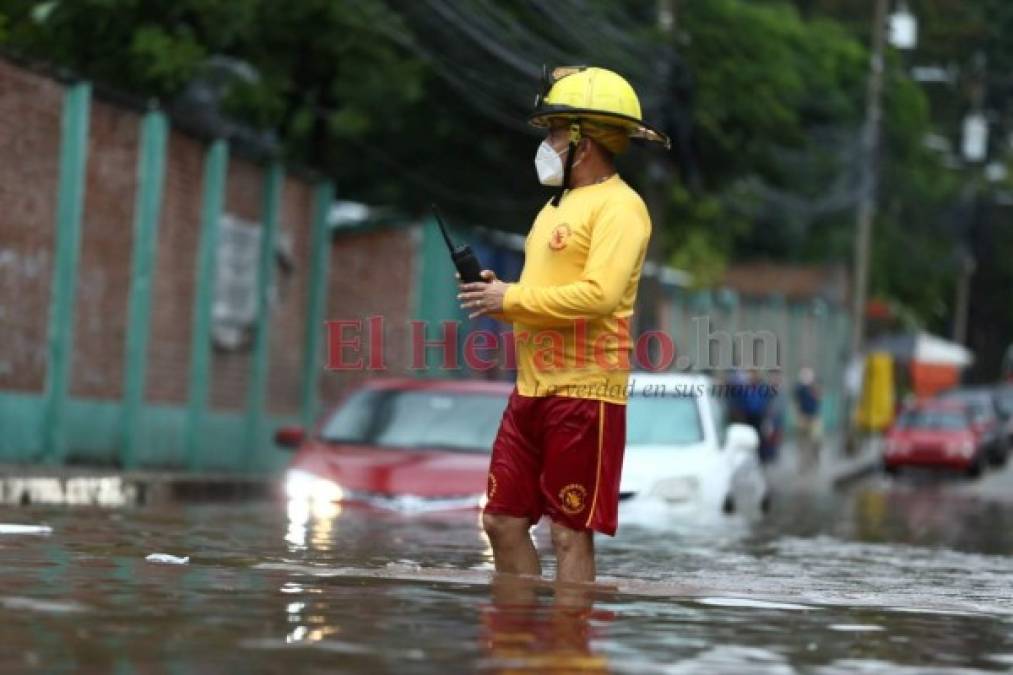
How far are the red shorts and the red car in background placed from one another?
126 feet

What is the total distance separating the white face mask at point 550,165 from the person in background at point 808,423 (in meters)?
32.5

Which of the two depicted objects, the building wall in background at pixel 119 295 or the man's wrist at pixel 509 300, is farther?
the building wall in background at pixel 119 295

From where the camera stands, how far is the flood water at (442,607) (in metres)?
6.54

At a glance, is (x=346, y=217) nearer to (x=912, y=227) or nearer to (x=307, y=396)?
(x=307, y=396)

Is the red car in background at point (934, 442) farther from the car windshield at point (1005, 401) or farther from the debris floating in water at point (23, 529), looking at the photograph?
the debris floating in water at point (23, 529)

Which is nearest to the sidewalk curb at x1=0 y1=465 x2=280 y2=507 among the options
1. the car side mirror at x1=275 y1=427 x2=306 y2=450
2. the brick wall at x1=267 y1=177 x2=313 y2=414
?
the car side mirror at x1=275 y1=427 x2=306 y2=450

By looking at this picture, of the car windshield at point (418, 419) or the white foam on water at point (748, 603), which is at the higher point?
the car windshield at point (418, 419)

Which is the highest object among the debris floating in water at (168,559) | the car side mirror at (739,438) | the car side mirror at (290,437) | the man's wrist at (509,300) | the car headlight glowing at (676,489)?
the man's wrist at (509,300)

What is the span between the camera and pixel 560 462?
857 cm

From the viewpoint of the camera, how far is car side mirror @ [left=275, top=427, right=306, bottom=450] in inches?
663

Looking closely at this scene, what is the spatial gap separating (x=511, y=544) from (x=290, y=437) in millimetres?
8184

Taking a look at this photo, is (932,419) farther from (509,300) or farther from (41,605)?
(41,605)

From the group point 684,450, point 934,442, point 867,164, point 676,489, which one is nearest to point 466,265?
point 676,489

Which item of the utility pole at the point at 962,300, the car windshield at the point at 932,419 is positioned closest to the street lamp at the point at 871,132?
the car windshield at the point at 932,419
